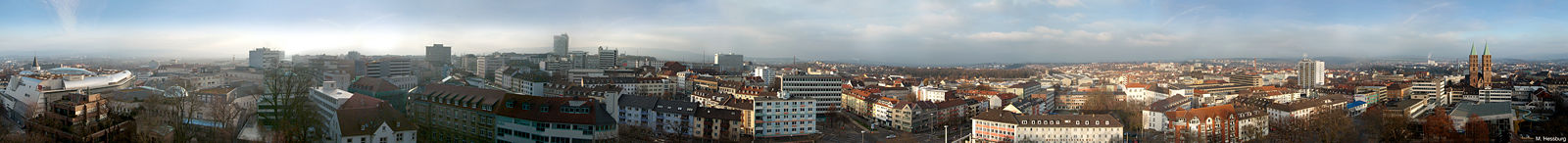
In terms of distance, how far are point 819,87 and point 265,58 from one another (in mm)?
6976

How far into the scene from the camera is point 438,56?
1307 centimetres

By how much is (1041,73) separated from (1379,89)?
662 cm

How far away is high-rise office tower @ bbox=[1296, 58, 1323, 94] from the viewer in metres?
18.6

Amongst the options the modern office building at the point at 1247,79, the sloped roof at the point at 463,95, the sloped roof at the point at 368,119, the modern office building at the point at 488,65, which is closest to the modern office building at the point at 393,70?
the modern office building at the point at 488,65

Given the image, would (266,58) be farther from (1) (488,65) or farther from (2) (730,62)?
(2) (730,62)

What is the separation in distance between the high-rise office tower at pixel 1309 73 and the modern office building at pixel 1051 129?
1085cm

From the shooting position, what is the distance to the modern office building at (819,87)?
43.1ft

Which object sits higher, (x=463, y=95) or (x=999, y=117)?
(x=463, y=95)

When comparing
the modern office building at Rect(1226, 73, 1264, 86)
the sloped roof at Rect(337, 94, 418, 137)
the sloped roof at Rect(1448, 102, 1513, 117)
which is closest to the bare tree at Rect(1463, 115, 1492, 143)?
the sloped roof at Rect(1448, 102, 1513, 117)

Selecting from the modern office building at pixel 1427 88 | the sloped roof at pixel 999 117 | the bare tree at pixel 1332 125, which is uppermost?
the modern office building at pixel 1427 88

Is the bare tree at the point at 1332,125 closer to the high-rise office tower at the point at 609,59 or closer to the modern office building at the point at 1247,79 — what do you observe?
the modern office building at the point at 1247,79

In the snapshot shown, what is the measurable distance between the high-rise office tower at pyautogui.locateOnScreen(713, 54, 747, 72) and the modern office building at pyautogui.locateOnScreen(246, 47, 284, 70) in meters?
11.8

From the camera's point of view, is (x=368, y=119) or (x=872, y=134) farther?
(x=872, y=134)

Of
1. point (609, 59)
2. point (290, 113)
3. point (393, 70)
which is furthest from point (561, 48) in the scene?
point (290, 113)
